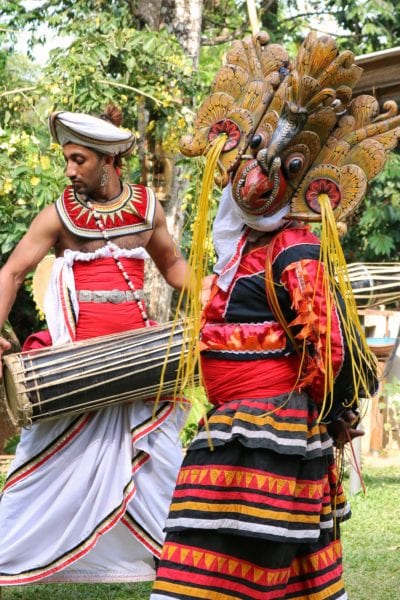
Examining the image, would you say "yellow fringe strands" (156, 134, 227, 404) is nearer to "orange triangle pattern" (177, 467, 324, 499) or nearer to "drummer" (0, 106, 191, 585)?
"orange triangle pattern" (177, 467, 324, 499)

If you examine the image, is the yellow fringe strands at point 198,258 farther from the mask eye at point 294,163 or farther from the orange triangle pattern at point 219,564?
the orange triangle pattern at point 219,564

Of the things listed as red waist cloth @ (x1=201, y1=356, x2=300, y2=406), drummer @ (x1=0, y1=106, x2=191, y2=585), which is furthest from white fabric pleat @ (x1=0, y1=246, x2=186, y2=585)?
red waist cloth @ (x1=201, y1=356, x2=300, y2=406)

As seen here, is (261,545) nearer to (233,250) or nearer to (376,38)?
(233,250)

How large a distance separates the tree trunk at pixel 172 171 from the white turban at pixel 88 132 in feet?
8.65

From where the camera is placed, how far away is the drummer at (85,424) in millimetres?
4551

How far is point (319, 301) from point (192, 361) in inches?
20.1

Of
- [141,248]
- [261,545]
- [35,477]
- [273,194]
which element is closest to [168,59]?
[141,248]

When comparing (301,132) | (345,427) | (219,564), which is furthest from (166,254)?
(219,564)

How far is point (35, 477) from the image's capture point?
4.58 metres

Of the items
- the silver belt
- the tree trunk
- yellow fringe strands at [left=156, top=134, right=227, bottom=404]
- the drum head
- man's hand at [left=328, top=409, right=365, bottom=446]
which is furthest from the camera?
the tree trunk

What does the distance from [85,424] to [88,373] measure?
33 centimetres

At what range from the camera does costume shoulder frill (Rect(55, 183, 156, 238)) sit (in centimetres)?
458

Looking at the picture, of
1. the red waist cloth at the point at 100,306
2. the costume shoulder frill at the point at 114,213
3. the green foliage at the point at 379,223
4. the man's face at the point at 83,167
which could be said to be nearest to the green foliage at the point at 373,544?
the red waist cloth at the point at 100,306

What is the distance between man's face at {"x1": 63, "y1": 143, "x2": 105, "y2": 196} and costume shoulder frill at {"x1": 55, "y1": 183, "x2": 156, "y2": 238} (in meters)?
0.06
